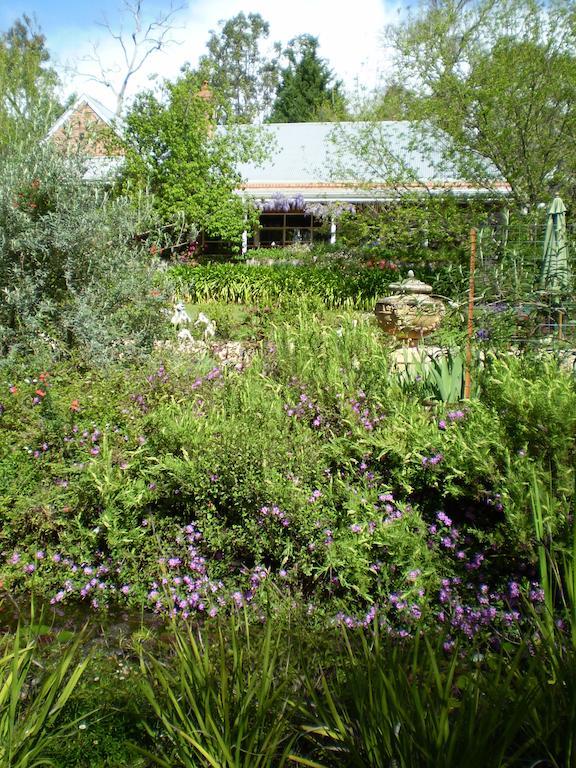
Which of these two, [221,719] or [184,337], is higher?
[184,337]

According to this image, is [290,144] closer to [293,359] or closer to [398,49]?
[398,49]

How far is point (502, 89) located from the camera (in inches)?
444

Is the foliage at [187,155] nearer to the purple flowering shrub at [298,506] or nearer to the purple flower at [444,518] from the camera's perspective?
the purple flowering shrub at [298,506]

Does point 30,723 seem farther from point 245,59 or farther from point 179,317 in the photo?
point 245,59

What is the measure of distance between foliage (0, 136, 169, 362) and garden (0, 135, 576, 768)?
0.06m

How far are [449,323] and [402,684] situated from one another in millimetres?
3858

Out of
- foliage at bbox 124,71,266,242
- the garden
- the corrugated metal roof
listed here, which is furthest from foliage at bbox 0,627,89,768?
foliage at bbox 124,71,266,242

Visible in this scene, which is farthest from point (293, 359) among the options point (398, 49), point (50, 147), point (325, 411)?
point (398, 49)

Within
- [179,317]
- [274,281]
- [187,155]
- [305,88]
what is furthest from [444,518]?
[305,88]

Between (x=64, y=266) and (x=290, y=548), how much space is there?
12.8 ft

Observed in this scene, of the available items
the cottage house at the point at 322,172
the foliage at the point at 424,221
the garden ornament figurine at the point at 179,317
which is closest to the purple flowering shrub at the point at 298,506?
the garden ornament figurine at the point at 179,317

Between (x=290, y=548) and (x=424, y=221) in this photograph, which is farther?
(x=424, y=221)

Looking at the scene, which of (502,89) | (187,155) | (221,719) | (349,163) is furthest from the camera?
(349,163)

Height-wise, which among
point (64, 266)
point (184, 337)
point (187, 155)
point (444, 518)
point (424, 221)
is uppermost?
point (187, 155)
